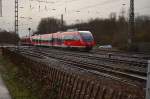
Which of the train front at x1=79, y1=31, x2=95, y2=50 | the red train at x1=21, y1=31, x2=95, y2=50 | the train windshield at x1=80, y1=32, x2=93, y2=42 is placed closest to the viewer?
the train front at x1=79, y1=31, x2=95, y2=50

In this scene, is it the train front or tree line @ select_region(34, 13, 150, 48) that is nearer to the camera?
the train front

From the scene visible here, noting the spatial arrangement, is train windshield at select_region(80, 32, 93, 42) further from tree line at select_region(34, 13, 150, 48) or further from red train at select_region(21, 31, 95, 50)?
tree line at select_region(34, 13, 150, 48)

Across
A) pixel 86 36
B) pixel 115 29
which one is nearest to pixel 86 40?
pixel 86 36

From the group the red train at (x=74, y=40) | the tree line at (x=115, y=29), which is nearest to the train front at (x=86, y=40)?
the red train at (x=74, y=40)

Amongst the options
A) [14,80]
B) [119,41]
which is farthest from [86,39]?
[14,80]

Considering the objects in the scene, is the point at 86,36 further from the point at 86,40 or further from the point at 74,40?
the point at 74,40

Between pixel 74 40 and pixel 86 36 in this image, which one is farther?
pixel 74 40

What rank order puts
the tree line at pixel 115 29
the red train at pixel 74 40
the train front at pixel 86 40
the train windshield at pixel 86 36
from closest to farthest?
the train front at pixel 86 40, the red train at pixel 74 40, the train windshield at pixel 86 36, the tree line at pixel 115 29

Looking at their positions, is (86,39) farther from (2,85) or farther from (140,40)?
(2,85)

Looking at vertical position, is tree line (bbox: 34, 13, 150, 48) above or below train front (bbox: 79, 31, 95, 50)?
above

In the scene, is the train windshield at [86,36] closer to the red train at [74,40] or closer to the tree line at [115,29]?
the red train at [74,40]

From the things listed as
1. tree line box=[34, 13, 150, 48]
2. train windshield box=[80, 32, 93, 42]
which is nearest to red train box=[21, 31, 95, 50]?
train windshield box=[80, 32, 93, 42]

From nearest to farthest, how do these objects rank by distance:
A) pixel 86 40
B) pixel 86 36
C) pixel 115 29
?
pixel 86 40, pixel 86 36, pixel 115 29

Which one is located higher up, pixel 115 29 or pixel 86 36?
pixel 115 29
